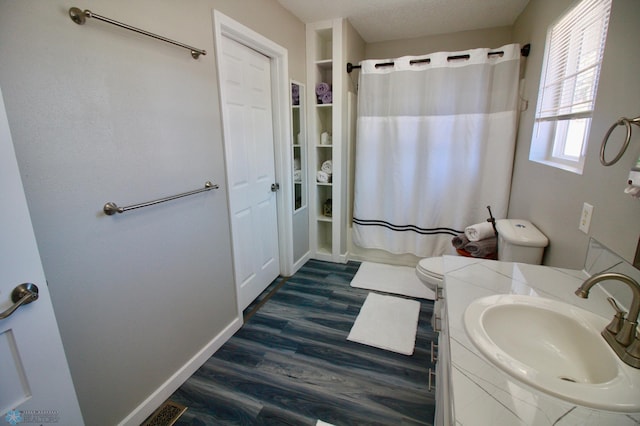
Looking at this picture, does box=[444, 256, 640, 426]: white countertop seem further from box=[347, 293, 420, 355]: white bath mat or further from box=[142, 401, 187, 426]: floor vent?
box=[142, 401, 187, 426]: floor vent

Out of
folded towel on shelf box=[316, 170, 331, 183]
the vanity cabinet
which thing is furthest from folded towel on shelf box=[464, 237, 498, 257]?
folded towel on shelf box=[316, 170, 331, 183]

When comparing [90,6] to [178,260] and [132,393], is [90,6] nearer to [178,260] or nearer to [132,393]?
[178,260]

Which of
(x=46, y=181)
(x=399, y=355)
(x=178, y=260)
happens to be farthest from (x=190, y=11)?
(x=399, y=355)

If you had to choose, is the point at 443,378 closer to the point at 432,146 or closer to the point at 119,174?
the point at 119,174

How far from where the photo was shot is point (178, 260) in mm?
1617

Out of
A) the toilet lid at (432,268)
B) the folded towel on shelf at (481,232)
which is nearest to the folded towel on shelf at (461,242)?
the folded towel on shelf at (481,232)

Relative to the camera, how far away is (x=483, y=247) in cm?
217

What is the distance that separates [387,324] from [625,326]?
158 cm

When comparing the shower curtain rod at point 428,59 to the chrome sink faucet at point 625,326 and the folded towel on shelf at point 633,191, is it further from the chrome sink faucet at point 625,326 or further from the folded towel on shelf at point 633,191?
the chrome sink faucet at point 625,326

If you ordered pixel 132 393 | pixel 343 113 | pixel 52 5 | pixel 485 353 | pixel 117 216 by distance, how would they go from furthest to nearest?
pixel 343 113 < pixel 132 393 < pixel 117 216 < pixel 52 5 < pixel 485 353

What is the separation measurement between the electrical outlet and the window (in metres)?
0.21

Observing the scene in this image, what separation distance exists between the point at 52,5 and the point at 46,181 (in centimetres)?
59

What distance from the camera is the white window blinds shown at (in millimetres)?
1415

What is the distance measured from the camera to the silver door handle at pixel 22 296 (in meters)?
0.83
